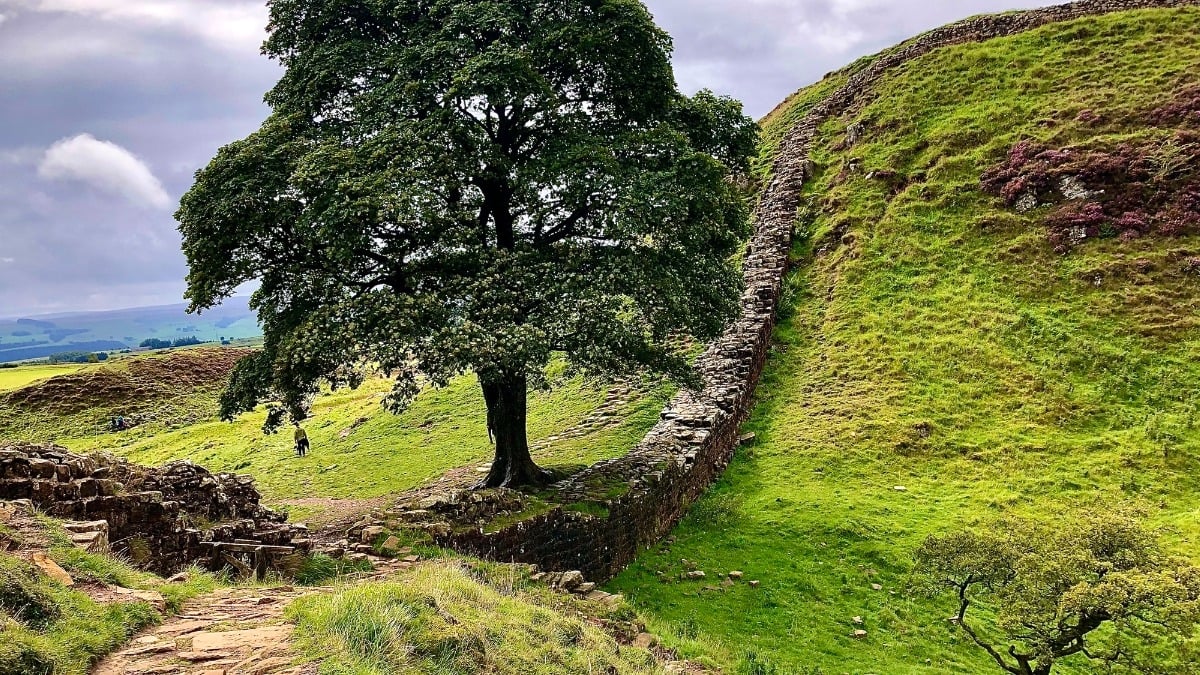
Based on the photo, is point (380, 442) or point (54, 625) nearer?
point (54, 625)

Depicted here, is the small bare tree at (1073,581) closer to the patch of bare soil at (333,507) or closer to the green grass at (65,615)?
the green grass at (65,615)

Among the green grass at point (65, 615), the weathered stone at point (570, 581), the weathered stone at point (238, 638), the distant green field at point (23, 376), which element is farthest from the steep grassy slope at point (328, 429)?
the weathered stone at point (238, 638)

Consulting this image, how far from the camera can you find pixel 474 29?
47.5ft

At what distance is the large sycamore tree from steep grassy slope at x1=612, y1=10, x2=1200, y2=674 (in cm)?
598

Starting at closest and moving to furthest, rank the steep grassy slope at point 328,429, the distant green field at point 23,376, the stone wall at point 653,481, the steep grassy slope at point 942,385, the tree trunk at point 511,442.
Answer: the stone wall at point 653,481 → the steep grassy slope at point 942,385 → the tree trunk at point 511,442 → the steep grassy slope at point 328,429 → the distant green field at point 23,376

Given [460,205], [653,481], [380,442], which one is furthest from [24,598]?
[380,442]

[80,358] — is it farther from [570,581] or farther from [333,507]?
[570,581]

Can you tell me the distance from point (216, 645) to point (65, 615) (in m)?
1.34

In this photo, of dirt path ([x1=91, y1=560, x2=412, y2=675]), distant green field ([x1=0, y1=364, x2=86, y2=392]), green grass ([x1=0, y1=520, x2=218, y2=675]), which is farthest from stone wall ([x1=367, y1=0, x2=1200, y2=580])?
distant green field ([x1=0, y1=364, x2=86, y2=392])

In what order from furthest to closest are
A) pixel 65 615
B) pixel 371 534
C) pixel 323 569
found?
pixel 371 534 < pixel 323 569 < pixel 65 615

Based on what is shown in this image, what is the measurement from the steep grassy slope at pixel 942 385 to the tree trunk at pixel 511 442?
3.42m

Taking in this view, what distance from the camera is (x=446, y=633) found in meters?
6.66

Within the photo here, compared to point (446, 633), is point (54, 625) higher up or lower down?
higher up

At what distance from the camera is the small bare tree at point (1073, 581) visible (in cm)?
868
